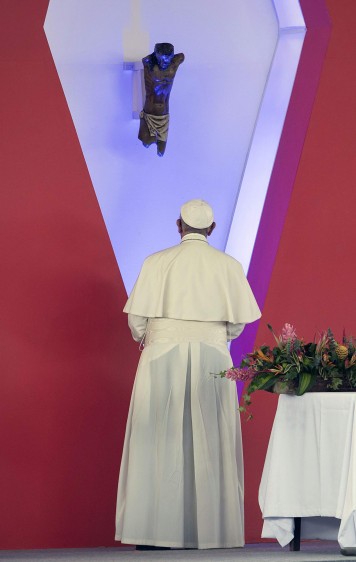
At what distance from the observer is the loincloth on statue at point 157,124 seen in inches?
270

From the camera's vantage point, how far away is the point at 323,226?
7293mm

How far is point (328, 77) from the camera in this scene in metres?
7.35

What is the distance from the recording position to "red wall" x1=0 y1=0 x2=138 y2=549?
6.59 meters

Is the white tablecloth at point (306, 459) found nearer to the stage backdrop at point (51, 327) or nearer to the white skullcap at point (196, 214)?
the white skullcap at point (196, 214)

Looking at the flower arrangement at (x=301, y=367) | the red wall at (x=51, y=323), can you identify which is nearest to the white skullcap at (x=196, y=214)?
the red wall at (x=51, y=323)

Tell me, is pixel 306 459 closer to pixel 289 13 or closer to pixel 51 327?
pixel 51 327

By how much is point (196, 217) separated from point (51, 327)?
Answer: 1.18 metres

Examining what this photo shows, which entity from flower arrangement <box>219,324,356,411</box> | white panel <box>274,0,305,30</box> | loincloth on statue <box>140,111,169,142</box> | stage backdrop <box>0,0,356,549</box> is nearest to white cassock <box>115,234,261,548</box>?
stage backdrop <box>0,0,356,549</box>

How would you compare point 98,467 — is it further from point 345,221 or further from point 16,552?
point 345,221

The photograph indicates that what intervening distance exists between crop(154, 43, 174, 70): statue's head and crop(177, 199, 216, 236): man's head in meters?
1.03

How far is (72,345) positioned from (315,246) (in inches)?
66.4

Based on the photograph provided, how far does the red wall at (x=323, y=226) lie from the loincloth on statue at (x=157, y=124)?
3.08ft

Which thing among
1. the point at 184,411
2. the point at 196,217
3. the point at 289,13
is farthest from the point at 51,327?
the point at 289,13

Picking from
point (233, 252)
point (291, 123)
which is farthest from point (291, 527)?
point (291, 123)
